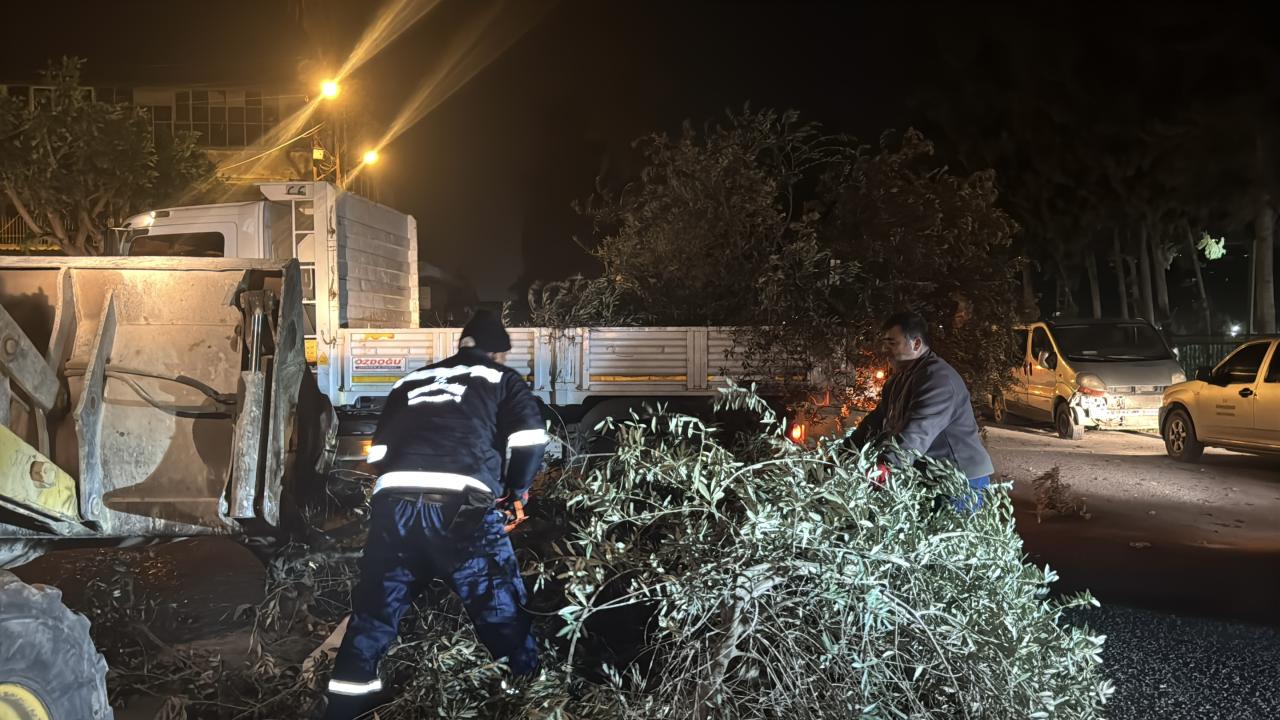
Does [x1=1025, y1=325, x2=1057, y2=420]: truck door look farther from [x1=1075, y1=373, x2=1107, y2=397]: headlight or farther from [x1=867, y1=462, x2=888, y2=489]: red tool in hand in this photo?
[x1=867, y1=462, x2=888, y2=489]: red tool in hand

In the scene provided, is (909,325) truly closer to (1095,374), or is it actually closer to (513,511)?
(513,511)

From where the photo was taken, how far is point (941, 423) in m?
4.20

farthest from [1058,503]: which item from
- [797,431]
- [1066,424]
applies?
[1066,424]

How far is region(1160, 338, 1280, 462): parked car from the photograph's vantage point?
9.96 metres

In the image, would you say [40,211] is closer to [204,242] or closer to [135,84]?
[135,84]

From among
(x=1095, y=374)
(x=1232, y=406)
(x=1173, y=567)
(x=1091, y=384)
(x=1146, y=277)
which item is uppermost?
(x=1146, y=277)

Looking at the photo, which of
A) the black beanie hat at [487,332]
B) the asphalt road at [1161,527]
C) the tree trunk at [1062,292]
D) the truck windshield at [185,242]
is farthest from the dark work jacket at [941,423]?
the tree trunk at [1062,292]

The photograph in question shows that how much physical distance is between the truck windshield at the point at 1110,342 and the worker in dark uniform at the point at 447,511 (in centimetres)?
1190

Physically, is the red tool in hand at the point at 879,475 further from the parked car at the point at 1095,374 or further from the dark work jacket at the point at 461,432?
the parked car at the point at 1095,374

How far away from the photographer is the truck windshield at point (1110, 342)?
13.7 metres

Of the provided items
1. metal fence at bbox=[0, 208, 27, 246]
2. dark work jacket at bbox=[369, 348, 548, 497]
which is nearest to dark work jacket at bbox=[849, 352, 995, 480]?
dark work jacket at bbox=[369, 348, 548, 497]

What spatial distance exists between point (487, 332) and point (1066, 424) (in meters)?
11.8

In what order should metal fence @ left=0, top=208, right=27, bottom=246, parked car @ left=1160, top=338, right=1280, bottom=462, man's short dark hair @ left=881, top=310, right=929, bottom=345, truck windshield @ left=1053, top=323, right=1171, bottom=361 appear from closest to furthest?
man's short dark hair @ left=881, top=310, right=929, bottom=345 < parked car @ left=1160, top=338, right=1280, bottom=462 < truck windshield @ left=1053, top=323, right=1171, bottom=361 < metal fence @ left=0, top=208, right=27, bottom=246

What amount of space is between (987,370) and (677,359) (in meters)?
3.93
